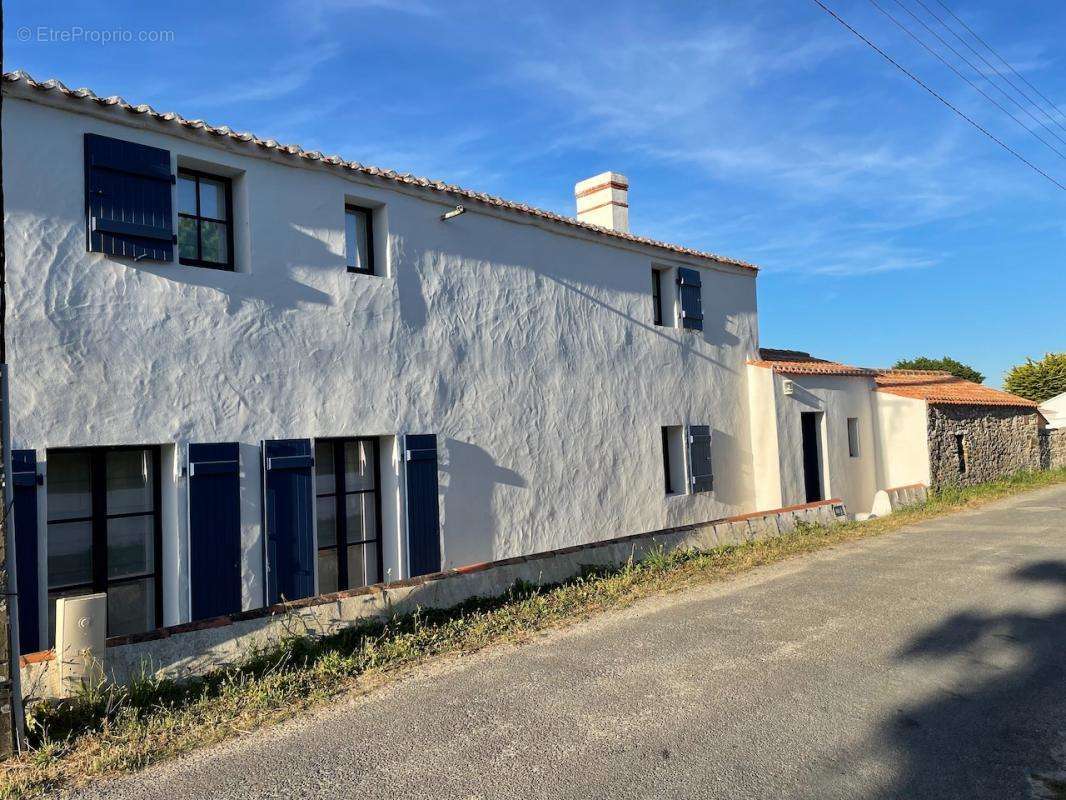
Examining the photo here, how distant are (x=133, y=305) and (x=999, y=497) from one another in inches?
658

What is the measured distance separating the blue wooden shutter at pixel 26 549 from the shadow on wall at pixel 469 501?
4.14m

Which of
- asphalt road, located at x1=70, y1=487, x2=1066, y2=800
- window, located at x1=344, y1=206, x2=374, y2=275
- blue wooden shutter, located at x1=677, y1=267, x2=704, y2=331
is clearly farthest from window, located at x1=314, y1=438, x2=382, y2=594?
blue wooden shutter, located at x1=677, y1=267, x2=704, y2=331

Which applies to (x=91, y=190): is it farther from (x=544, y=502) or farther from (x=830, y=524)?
(x=830, y=524)

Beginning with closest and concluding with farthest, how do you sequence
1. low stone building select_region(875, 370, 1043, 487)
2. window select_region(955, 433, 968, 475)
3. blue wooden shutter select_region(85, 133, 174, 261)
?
blue wooden shutter select_region(85, 133, 174, 261) → low stone building select_region(875, 370, 1043, 487) → window select_region(955, 433, 968, 475)

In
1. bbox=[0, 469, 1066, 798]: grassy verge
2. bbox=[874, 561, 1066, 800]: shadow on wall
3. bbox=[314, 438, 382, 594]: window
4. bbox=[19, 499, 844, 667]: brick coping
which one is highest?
bbox=[314, 438, 382, 594]: window

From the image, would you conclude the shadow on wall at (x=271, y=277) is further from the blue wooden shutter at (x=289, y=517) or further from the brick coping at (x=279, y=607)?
the brick coping at (x=279, y=607)

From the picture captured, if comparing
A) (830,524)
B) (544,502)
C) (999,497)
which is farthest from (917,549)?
(999,497)

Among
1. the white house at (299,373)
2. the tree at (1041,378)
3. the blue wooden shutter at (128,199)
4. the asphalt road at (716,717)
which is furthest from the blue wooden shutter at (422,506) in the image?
the tree at (1041,378)

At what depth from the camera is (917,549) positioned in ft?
33.1

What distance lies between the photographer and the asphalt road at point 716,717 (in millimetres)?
3822

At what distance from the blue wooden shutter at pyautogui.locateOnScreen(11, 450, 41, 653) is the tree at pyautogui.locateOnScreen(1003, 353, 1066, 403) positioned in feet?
113

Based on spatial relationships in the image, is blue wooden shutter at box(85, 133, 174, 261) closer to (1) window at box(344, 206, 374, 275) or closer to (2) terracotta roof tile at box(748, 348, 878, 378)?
(1) window at box(344, 206, 374, 275)

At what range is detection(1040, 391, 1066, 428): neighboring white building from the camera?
24.0 metres

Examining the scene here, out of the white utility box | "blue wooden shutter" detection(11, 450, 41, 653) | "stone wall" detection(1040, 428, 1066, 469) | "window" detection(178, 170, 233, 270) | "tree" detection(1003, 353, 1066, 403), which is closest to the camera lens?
the white utility box
